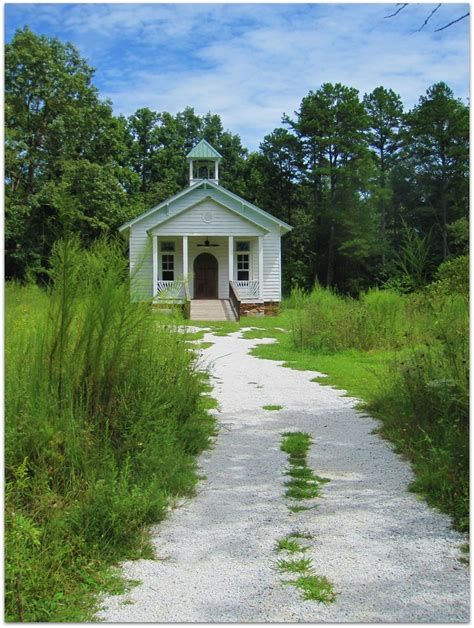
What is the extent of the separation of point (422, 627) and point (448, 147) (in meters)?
34.0

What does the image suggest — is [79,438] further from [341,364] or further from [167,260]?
[167,260]

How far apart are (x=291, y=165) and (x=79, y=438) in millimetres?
39666

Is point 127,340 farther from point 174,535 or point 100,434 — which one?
point 174,535

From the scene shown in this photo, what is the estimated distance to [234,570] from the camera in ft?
10.7

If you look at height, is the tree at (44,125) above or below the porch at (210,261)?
above

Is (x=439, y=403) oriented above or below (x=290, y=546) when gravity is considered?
above

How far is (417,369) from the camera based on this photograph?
6.21m

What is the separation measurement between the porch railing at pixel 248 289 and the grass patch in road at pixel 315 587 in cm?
2185

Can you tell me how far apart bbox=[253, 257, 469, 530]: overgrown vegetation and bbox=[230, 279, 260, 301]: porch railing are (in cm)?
1126

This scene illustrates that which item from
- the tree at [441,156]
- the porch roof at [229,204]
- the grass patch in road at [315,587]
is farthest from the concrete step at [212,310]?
the grass patch in road at [315,587]

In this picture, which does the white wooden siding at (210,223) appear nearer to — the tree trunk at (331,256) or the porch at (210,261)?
the porch at (210,261)

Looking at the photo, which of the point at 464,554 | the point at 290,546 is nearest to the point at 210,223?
the point at 290,546

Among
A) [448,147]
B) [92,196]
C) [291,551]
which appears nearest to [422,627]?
[291,551]

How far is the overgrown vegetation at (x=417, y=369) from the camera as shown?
14.7ft
